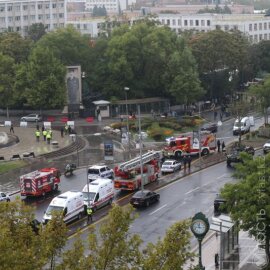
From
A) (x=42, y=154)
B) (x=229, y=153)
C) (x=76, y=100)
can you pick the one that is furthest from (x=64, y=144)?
(x=76, y=100)

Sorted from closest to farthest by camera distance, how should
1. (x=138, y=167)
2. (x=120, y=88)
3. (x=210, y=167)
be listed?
(x=138, y=167) < (x=210, y=167) < (x=120, y=88)

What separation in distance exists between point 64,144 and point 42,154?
5.22 meters

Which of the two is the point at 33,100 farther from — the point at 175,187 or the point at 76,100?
the point at 175,187

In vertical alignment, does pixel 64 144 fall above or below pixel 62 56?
below

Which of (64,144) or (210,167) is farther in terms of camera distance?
(64,144)

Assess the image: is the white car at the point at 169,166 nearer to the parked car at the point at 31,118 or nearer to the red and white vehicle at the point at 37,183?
the red and white vehicle at the point at 37,183

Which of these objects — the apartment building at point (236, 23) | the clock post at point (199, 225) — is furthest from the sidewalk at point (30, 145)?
the apartment building at point (236, 23)

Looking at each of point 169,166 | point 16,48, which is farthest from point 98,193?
point 16,48

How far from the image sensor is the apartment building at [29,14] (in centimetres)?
15275

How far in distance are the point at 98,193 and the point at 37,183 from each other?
17.6ft

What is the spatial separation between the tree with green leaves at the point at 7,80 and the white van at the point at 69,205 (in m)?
45.4

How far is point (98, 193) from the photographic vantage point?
165 feet

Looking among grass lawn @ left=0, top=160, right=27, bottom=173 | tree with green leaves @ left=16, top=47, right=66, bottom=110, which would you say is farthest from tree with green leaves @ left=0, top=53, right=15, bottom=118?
grass lawn @ left=0, top=160, right=27, bottom=173

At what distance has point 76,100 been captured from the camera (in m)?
95.9
